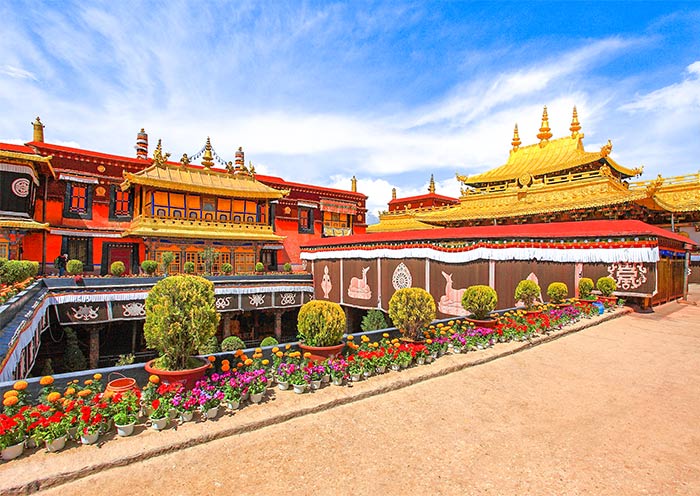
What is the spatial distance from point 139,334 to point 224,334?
4.28m

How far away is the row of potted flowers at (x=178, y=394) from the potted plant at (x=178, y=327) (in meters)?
0.22

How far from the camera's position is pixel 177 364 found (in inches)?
224

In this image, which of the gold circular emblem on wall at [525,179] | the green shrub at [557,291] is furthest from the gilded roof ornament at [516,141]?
the green shrub at [557,291]

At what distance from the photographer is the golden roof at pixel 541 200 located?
16406mm

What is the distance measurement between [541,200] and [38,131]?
29593 millimetres

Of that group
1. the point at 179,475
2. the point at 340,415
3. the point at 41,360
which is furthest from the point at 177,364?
the point at 41,360

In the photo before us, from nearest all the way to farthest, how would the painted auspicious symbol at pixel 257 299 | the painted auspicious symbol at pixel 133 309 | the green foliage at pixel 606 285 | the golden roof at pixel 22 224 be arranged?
the green foliage at pixel 606 285 → the painted auspicious symbol at pixel 133 309 → the golden roof at pixel 22 224 → the painted auspicious symbol at pixel 257 299

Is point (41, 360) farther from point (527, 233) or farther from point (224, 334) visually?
point (527, 233)

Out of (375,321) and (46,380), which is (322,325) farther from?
(375,321)

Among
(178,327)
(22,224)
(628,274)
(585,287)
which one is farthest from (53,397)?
(22,224)

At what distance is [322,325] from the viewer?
22.0ft

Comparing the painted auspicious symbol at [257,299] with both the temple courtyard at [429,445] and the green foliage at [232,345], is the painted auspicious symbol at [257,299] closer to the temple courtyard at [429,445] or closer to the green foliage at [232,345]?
the green foliage at [232,345]

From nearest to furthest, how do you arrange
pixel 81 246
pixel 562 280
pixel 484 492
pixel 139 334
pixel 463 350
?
pixel 484 492 < pixel 463 350 < pixel 562 280 < pixel 139 334 < pixel 81 246

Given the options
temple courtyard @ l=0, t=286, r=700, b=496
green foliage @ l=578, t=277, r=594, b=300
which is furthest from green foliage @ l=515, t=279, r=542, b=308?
temple courtyard @ l=0, t=286, r=700, b=496
